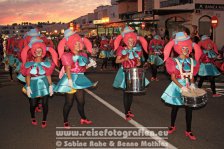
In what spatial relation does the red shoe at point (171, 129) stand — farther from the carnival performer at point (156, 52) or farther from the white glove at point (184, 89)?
the carnival performer at point (156, 52)

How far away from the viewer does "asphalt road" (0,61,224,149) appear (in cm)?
621

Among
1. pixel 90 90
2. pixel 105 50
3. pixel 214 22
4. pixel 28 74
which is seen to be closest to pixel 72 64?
pixel 28 74

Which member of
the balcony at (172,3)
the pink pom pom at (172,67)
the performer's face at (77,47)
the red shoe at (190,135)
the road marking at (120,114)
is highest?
the balcony at (172,3)

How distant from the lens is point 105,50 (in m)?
21.1

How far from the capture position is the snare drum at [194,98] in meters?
5.76

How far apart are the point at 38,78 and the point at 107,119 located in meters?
1.83

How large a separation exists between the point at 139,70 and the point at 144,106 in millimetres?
2503

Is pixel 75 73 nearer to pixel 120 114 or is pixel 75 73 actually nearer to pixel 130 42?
pixel 130 42

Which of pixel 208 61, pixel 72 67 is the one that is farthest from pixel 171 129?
pixel 208 61

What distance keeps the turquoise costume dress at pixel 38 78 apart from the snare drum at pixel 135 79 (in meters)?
1.68

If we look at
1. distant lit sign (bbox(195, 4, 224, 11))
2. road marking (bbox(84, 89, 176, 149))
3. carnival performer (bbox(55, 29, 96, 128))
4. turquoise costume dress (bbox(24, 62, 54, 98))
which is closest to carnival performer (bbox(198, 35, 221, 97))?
road marking (bbox(84, 89, 176, 149))

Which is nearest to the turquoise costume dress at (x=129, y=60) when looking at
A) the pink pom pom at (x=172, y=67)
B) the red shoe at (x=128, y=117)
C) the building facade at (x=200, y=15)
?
the red shoe at (x=128, y=117)

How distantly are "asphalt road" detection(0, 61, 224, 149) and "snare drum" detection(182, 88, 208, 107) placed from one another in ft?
2.34

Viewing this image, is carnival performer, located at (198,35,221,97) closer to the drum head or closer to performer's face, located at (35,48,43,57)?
the drum head
